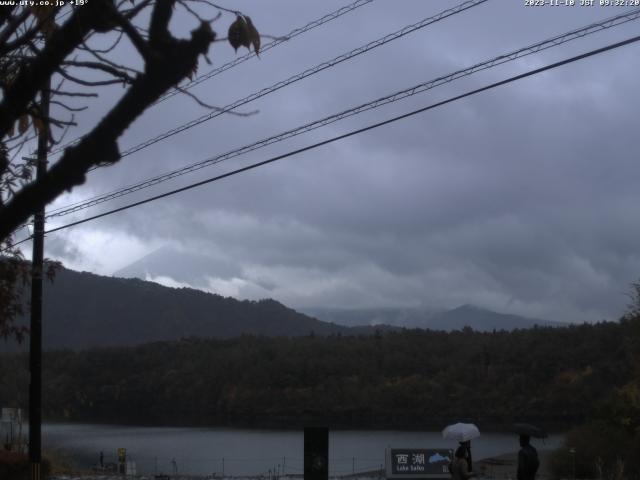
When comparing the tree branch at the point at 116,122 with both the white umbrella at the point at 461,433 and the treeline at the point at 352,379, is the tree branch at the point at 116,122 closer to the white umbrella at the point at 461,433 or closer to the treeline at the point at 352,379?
the white umbrella at the point at 461,433

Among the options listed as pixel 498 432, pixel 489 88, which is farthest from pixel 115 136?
pixel 498 432

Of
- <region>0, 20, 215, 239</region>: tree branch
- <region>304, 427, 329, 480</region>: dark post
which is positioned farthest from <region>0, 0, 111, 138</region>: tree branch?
<region>304, 427, 329, 480</region>: dark post

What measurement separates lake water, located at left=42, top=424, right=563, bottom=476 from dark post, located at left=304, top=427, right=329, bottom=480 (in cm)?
1989

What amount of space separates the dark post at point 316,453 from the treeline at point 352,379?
4038cm

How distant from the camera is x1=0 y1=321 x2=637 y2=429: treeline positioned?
207 ft

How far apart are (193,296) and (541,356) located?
100655 mm

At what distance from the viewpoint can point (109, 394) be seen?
75500mm

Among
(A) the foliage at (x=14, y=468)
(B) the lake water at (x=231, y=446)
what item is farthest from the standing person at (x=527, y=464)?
(B) the lake water at (x=231, y=446)

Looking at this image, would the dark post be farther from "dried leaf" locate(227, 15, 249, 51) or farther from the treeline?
the treeline

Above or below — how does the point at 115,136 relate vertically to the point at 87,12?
below

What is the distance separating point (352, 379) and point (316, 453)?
59423 millimetres

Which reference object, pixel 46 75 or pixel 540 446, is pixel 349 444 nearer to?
pixel 540 446

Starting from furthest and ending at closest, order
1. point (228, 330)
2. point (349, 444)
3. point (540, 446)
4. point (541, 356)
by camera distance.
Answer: point (228, 330) < point (541, 356) < point (349, 444) < point (540, 446)

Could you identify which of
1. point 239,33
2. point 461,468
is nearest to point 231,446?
point 461,468
